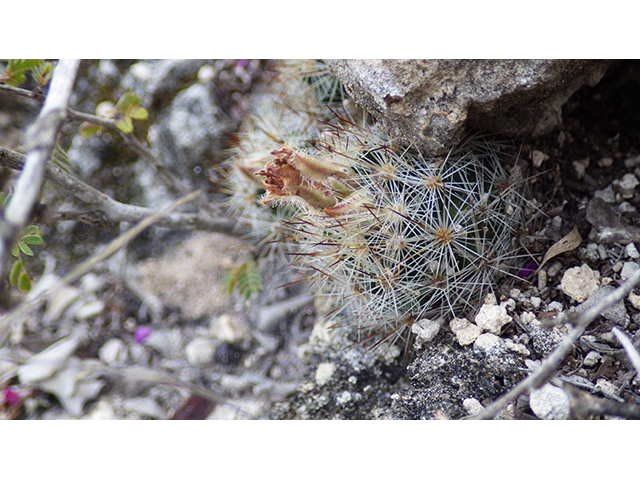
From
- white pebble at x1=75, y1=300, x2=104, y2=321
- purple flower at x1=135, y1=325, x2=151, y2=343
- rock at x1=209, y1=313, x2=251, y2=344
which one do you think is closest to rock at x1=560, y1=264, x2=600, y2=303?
rock at x1=209, y1=313, x2=251, y2=344

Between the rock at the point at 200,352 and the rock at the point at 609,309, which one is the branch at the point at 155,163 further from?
the rock at the point at 609,309

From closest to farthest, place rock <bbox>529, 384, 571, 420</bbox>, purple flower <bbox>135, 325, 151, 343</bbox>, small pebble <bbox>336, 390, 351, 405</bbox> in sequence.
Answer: rock <bbox>529, 384, 571, 420</bbox>, small pebble <bbox>336, 390, 351, 405</bbox>, purple flower <bbox>135, 325, 151, 343</bbox>

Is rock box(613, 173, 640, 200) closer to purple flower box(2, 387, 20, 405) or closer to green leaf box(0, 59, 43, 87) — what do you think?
green leaf box(0, 59, 43, 87)

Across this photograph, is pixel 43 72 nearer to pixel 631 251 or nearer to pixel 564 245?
pixel 564 245
